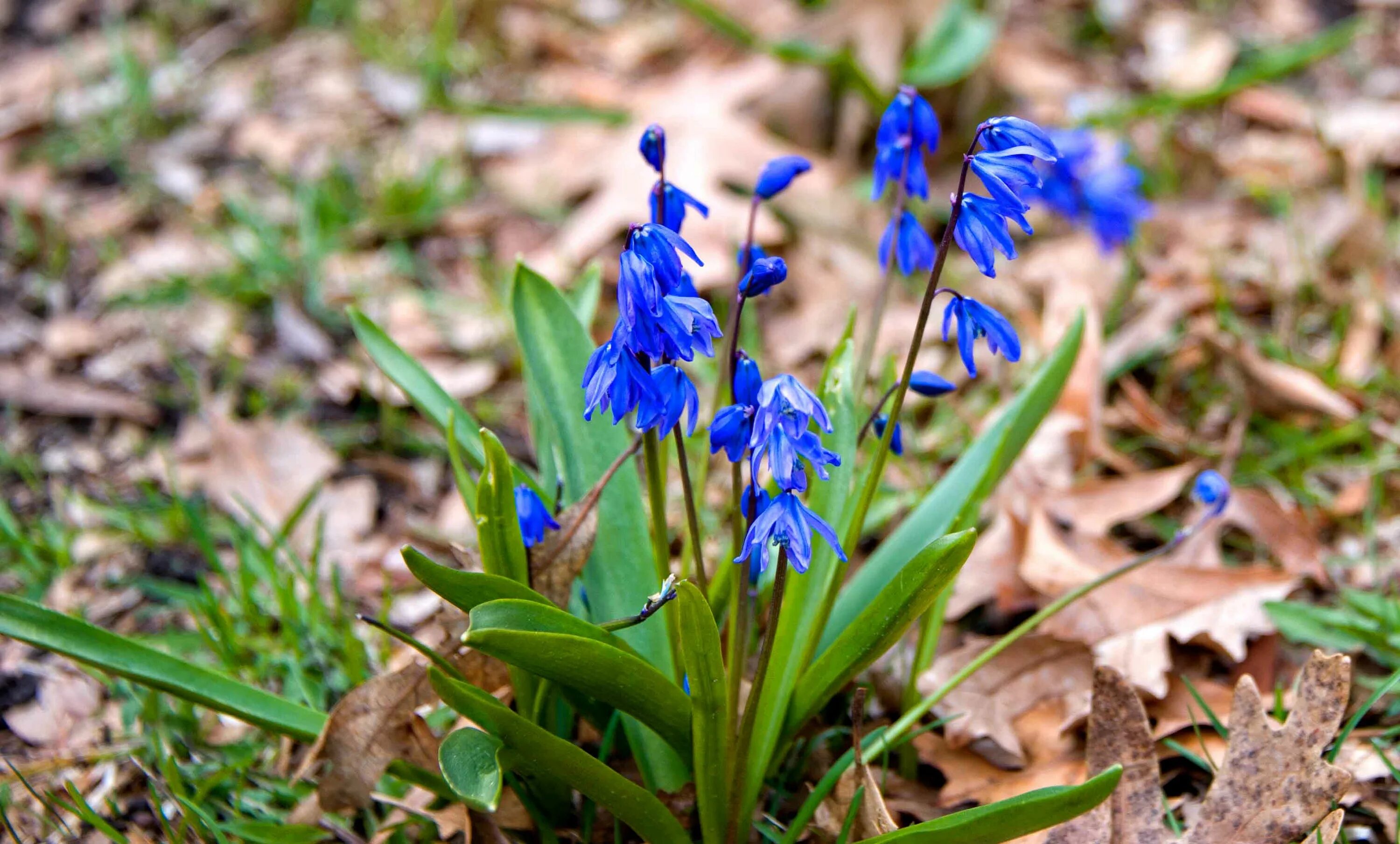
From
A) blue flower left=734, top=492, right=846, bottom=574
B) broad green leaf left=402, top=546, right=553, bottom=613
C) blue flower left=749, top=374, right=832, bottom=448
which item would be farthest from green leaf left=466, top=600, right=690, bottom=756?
blue flower left=749, top=374, right=832, bottom=448

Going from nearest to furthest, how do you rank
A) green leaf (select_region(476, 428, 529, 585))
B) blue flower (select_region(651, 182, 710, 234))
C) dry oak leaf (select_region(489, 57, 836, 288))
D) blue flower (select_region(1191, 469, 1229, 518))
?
green leaf (select_region(476, 428, 529, 585))
blue flower (select_region(651, 182, 710, 234))
blue flower (select_region(1191, 469, 1229, 518))
dry oak leaf (select_region(489, 57, 836, 288))

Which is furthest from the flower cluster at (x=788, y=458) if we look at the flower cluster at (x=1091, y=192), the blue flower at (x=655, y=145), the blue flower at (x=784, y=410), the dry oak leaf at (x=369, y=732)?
the flower cluster at (x=1091, y=192)

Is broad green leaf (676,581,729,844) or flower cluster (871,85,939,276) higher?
flower cluster (871,85,939,276)

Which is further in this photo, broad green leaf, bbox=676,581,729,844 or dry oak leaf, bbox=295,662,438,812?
dry oak leaf, bbox=295,662,438,812

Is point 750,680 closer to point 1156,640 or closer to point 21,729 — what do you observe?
point 1156,640

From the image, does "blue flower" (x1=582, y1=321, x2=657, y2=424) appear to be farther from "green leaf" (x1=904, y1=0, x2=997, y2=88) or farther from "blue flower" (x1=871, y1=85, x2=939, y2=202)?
"green leaf" (x1=904, y1=0, x2=997, y2=88)

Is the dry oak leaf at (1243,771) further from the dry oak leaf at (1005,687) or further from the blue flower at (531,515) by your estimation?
the blue flower at (531,515)

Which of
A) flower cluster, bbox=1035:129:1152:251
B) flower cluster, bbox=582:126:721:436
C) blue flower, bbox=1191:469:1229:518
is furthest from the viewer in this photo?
flower cluster, bbox=1035:129:1152:251

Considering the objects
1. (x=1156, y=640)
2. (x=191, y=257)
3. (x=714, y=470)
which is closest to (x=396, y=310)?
(x=191, y=257)
